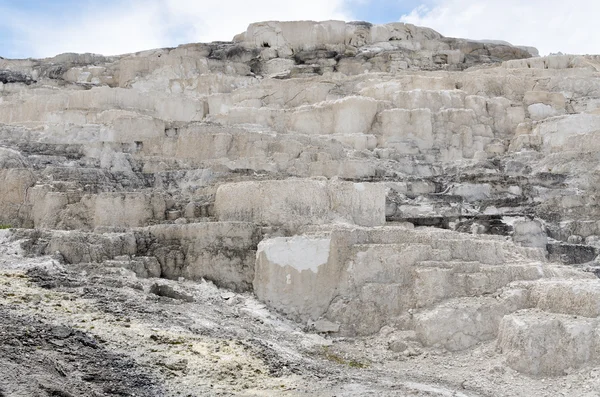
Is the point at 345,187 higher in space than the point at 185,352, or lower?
higher

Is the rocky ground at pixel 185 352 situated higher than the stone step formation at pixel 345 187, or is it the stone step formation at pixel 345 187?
the stone step formation at pixel 345 187

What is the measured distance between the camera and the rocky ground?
18.8 ft

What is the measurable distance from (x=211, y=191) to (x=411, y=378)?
7562 millimetres

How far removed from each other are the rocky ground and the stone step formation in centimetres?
40

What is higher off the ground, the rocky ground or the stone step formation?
the stone step formation

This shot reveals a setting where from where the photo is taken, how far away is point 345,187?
1264 cm

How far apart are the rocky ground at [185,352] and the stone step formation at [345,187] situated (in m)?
0.40

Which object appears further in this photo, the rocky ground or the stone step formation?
the stone step formation

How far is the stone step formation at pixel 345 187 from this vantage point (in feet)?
29.9

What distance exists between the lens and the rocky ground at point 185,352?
5730 millimetres

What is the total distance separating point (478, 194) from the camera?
60.1 feet

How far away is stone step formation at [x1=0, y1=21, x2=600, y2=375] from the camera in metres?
9.11

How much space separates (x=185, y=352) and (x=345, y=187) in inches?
254

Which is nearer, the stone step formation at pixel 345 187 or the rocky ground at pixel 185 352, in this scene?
the rocky ground at pixel 185 352
